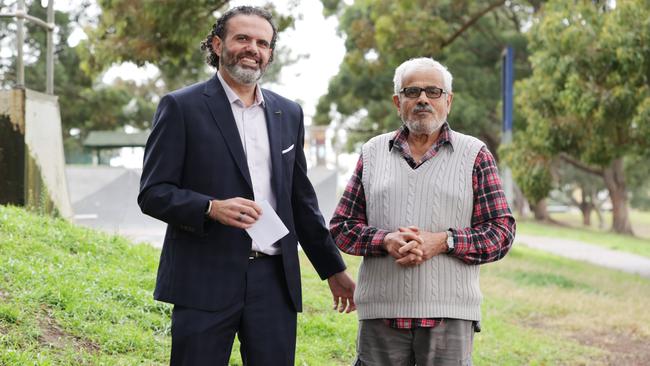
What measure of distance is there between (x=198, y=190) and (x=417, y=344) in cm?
105

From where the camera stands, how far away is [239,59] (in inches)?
129

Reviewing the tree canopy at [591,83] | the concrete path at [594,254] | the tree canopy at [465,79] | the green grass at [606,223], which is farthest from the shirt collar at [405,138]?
the green grass at [606,223]

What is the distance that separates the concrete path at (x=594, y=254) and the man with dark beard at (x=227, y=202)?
1528 centimetres

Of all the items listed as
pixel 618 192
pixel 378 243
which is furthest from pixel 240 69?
pixel 618 192

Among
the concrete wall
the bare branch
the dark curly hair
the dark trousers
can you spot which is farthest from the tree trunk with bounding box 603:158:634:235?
the dark trousers

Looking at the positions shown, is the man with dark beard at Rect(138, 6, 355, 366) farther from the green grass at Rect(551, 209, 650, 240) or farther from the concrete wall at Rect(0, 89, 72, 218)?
the green grass at Rect(551, 209, 650, 240)

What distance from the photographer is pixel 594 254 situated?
76.1 ft

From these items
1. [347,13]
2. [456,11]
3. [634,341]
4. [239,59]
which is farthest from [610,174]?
[239,59]

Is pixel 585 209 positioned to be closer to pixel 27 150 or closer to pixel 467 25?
→ pixel 467 25

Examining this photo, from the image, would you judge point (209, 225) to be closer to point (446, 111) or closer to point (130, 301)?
point (446, 111)

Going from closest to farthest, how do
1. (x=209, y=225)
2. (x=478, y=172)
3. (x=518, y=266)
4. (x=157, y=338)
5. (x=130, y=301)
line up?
(x=209, y=225), (x=478, y=172), (x=157, y=338), (x=130, y=301), (x=518, y=266)

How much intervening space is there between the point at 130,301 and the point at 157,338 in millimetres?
643

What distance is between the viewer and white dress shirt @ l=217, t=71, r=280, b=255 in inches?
129

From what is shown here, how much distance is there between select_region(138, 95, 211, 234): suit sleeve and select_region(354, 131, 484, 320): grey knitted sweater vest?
0.75 meters
